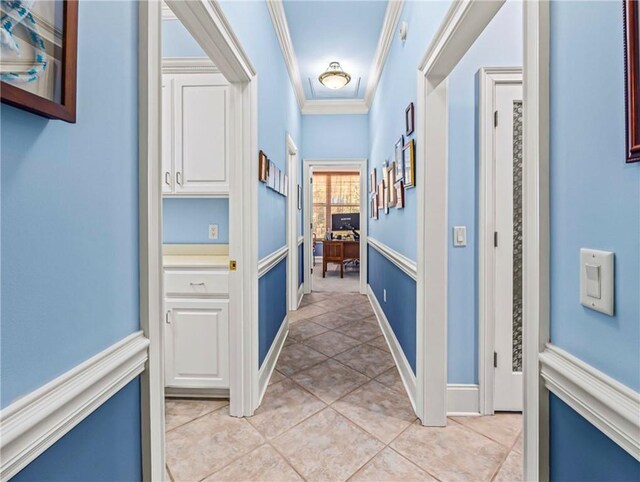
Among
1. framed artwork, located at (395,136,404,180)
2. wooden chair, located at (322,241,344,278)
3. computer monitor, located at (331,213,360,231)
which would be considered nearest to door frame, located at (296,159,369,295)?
wooden chair, located at (322,241,344,278)

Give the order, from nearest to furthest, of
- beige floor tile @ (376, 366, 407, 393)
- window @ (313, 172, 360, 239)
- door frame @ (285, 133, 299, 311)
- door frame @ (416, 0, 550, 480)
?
door frame @ (416, 0, 550, 480), beige floor tile @ (376, 366, 407, 393), door frame @ (285, 133, 299, 311), window @ (313, 172, 360, 239)

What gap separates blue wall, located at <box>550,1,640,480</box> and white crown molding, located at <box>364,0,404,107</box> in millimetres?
2153

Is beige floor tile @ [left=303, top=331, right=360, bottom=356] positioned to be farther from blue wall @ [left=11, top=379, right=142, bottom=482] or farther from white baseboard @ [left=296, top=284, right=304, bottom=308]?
blue wall @ [left=11, top=379, right=142, bottom=482]

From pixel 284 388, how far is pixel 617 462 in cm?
195

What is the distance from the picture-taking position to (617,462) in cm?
62

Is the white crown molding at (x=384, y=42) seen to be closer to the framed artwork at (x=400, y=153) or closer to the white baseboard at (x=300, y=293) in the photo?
the framed artwork at (x=400, y=153)

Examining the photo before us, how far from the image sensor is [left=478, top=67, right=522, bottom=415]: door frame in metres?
1.85

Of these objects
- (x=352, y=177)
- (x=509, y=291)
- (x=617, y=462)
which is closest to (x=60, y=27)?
(x=617, y=462)

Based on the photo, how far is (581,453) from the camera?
717 mm

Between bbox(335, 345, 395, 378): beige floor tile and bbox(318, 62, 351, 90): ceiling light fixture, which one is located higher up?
bbox(318, 62, 351, 90): ceiling light fixture

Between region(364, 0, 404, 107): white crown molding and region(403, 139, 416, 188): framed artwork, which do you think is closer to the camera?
region(403, 139, 416, 188): framed artwork

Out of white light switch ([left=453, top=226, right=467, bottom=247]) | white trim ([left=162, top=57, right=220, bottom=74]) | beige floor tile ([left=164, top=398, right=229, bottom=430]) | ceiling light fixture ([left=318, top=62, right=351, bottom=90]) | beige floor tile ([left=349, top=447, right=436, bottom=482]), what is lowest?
beige floor tile ([left=349, top=447, right=436, bottom=482])

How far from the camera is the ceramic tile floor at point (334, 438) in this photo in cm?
151

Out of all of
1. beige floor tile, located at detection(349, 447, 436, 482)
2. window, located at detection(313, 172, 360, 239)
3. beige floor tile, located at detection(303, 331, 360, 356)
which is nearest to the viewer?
beige floor tile, located at detection(349, 447, 436, 482)
